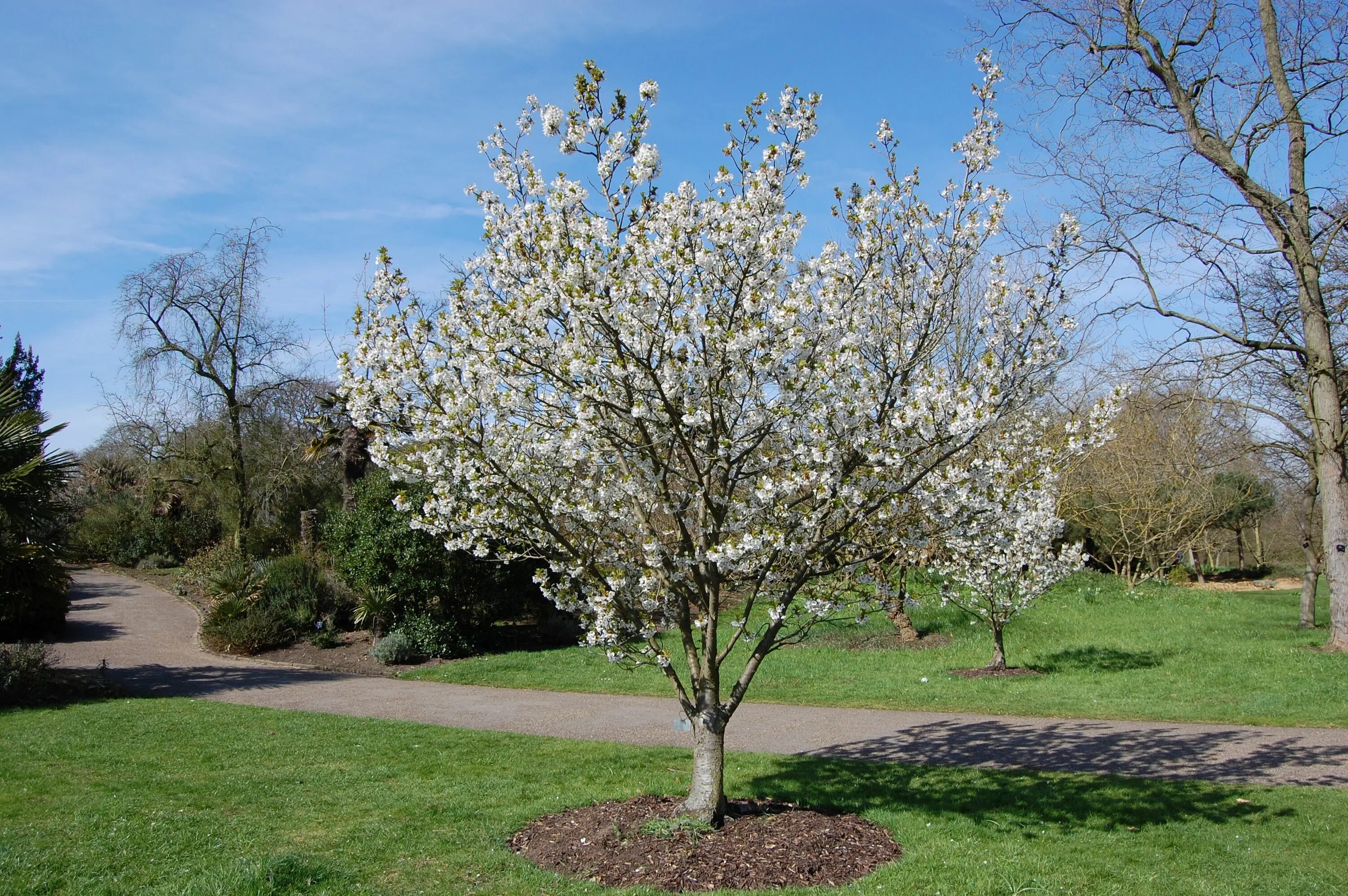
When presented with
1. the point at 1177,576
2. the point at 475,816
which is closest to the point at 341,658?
the point at 475,816

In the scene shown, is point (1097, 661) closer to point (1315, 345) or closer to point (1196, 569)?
point (1315, 345)

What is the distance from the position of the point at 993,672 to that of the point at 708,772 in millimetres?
8256

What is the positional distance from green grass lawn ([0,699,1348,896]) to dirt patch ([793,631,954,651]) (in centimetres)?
707

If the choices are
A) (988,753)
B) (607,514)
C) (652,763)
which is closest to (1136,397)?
(988,753)

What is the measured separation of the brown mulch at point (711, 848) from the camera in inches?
199

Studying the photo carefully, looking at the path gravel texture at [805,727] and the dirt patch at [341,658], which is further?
the dirt patch at [341,658]

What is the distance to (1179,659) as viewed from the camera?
42.4 ft

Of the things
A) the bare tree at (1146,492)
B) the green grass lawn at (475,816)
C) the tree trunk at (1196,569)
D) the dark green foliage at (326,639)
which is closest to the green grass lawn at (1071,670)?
the dark green foliage at (326,639)

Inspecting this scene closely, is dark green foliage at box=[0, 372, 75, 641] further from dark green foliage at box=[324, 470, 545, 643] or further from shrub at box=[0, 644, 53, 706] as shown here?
dark green foliage at box=[324, 470, 545, 643]

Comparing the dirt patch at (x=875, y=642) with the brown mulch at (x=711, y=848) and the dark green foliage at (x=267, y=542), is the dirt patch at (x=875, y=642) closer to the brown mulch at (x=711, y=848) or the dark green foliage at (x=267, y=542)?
the brown mulch at (x=711, y=848)

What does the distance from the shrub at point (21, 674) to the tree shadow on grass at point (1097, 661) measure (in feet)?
43.9

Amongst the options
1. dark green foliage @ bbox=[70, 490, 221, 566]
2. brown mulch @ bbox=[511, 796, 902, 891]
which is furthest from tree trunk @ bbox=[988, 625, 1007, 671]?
dark green foliage @ bbox=[70, 490, 221, 566]

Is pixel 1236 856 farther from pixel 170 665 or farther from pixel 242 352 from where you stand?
pixel 242 352

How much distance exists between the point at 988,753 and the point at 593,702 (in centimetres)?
517
